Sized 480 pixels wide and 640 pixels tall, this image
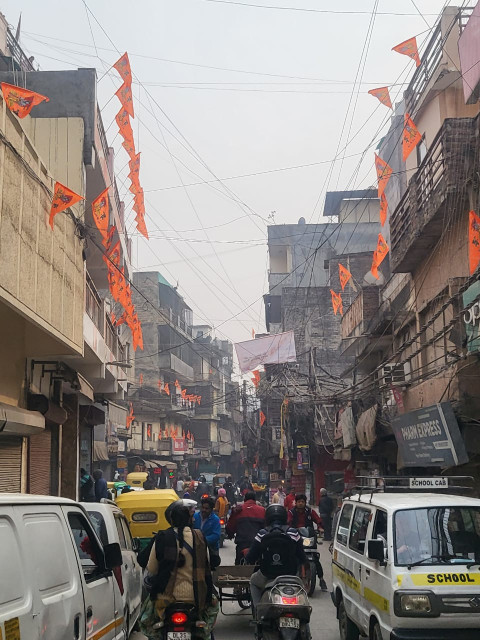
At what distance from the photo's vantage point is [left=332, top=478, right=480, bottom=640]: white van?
6.43m

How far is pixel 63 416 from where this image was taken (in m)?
16.5

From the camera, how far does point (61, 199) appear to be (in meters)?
12.2

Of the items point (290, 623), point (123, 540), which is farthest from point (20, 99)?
point (290, 623)

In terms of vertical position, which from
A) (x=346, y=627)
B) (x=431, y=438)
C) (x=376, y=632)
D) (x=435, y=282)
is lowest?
(x=346, y=627)

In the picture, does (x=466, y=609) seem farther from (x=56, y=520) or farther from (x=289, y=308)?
(x=289, y=308)

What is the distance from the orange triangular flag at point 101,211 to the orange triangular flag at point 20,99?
3.39 m

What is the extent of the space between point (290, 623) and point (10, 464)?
28.6 ft

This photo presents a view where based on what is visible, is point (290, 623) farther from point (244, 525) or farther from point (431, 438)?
point (431, 438)

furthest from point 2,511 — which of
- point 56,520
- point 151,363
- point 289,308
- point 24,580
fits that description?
point 151,363

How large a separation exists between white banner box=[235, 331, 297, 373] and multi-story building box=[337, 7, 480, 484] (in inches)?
127

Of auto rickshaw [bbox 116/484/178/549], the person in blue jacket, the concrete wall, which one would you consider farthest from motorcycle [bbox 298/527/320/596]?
the concrete wall

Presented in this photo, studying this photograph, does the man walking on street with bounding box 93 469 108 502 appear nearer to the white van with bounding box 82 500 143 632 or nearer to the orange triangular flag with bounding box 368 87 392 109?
the white van with bounding box 82 500 143 632

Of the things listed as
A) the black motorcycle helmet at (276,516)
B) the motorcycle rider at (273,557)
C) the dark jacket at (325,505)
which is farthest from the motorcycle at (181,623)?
the dark jacket at (325,505)

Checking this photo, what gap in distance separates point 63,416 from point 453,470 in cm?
851
